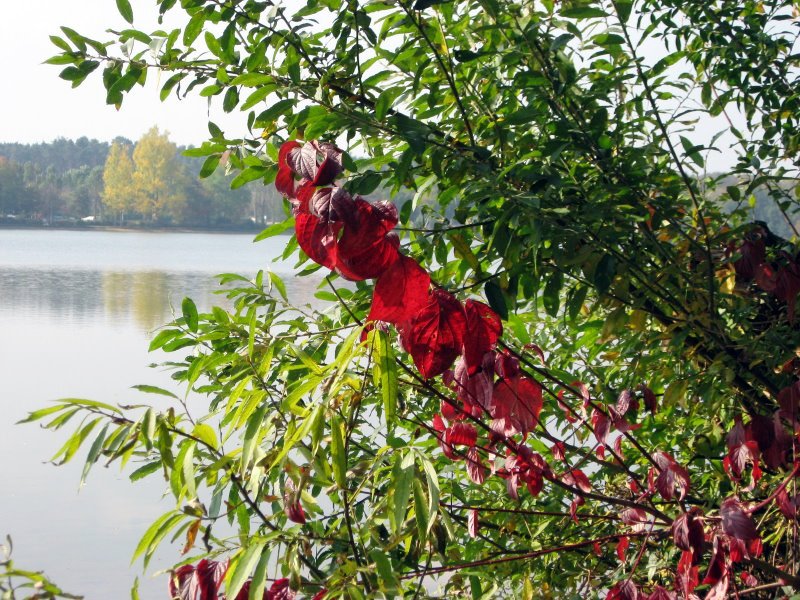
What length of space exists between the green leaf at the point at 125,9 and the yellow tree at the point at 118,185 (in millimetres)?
35292

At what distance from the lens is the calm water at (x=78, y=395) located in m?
3.58

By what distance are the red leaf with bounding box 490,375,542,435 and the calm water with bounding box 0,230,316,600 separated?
53 centimetres

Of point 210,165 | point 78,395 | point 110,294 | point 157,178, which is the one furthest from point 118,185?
point 210,165

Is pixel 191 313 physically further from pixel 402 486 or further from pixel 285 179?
pixel 402 486

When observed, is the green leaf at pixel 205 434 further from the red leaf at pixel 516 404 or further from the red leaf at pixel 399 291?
the red leaf at pixel 516 404

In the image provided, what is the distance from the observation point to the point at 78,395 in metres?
5.24

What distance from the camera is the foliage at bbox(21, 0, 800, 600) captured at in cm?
97

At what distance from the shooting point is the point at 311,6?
126 cm

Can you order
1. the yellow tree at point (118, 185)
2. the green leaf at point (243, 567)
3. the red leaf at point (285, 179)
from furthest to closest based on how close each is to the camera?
the yellow tree at point (118, 185)
the red leaf at point (285, 179)
the green leaf at point (243, 567)

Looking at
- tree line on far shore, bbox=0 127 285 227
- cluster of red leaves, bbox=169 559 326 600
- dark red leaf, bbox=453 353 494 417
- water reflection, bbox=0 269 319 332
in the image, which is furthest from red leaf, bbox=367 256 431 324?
tree line on far shore, bbox=0 127 285 227

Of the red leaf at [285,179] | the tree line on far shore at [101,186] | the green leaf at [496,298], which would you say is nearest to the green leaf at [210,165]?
the red leaf at [285,179]

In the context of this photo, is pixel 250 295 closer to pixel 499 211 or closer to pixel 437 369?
pixel 499 211

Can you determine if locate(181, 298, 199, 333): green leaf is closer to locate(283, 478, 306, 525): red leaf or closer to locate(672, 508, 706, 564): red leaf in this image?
locate(283, 478, 306, 525): red leaf

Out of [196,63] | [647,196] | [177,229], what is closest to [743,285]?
[647,196]
